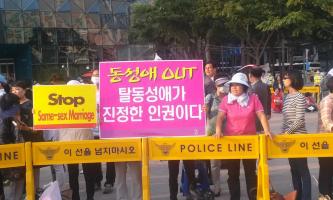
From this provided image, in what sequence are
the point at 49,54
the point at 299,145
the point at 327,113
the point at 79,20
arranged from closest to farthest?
1. the point at 299,145
2. the point at 327,113
3. the point at 49,54
4. the point at 79,20

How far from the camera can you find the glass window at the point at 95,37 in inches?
1775

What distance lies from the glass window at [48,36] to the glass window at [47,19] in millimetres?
374

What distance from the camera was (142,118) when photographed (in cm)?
630

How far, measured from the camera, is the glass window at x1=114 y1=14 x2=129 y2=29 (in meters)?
46.1

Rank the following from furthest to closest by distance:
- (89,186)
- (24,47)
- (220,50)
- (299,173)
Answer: (220,50) < (24,47) < (89,186) < (299,173)

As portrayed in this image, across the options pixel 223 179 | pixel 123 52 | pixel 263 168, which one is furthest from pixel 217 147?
pixel 123 52

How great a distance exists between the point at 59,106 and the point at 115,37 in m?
40.3

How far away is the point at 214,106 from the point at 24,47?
36374 millimetres

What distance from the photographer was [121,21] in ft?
152

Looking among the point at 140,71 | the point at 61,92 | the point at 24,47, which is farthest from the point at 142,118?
the point at 24,47

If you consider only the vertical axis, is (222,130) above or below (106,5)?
below

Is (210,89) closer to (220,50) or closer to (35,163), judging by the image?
(35,163)

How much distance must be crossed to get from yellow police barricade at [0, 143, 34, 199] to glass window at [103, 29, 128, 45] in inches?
1571

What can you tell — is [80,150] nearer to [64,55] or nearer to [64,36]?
[64,36]
